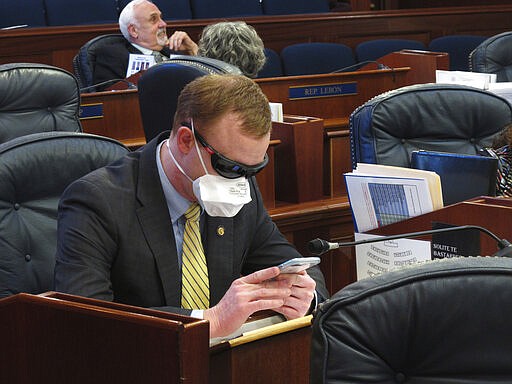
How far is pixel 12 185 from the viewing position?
2.36 metres

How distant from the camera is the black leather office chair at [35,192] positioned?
7.68ft

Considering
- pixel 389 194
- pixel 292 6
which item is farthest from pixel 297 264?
pixel 292 6

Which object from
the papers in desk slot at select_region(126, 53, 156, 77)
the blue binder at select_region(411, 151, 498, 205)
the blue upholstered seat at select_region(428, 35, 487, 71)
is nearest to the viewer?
the blue binder at select_region(411, 151, 498, 205)

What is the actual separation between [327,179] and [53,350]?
2.38 m

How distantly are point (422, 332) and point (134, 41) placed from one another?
165 inches

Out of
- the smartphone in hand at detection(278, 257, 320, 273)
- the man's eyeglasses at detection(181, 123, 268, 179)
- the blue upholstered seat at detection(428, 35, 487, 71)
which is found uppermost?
the man's eyeglasses at detection(181, 123, 268, 179)

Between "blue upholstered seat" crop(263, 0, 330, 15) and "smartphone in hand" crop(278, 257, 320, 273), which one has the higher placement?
"blue upholstered seat" crop(263, 0, 330, 15)

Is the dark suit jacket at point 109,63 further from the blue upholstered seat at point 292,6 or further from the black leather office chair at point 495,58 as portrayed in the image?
the blue upholstered seat at point 292,6

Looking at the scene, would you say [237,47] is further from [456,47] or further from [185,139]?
[456,47]

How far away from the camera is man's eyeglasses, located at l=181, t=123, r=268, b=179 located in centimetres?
209

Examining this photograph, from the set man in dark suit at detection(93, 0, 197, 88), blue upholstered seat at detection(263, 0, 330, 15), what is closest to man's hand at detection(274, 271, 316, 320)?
man in dark suit at detection(93, 0, 197, 88)

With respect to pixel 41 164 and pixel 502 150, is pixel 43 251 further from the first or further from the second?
pixel 502 150

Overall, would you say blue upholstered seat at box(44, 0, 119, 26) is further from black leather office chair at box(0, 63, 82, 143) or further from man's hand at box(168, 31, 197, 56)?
black leather office chair at box(0, 63, 82, 143)

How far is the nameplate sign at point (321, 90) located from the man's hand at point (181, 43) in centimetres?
70
